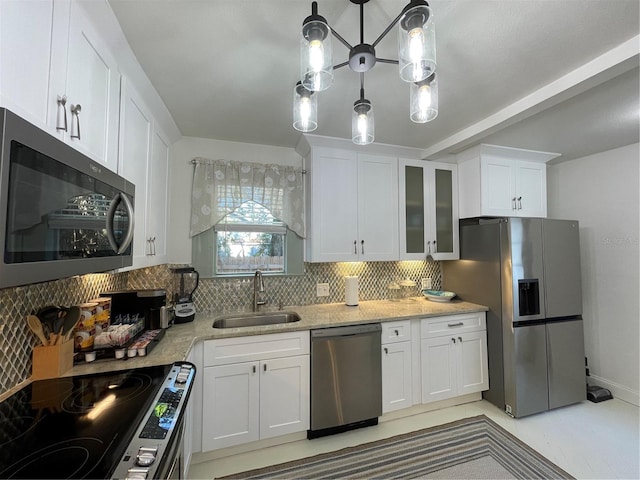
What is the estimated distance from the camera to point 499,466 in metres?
1.89

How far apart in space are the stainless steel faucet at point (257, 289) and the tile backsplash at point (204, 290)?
10cm

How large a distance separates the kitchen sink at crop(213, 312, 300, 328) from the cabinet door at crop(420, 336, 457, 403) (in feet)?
3.93

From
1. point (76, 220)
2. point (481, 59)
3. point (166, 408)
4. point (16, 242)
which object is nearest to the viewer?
point (16, 242)

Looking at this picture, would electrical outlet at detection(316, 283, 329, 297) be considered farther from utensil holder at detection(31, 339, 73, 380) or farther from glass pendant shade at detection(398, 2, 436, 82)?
glass pendant shade at detection(398, 2, 436, 82)

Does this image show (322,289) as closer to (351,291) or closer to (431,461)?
(351,291)

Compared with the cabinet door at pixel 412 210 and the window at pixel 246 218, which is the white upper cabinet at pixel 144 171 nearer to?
the window at pixel 246 218

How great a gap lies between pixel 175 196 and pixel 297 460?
2336 mm

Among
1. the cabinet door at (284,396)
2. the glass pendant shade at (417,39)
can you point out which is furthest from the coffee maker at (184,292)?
the glass pendant shade at (417,39)

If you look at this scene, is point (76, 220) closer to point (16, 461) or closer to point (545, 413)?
point (16, 461)

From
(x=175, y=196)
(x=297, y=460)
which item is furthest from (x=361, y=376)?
(x=175, y=196)

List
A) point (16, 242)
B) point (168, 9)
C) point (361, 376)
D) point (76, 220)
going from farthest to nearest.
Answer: point (361, 376) → point (168, 9) → point (76, 220) → point (16, 242)

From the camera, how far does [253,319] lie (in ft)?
8.21

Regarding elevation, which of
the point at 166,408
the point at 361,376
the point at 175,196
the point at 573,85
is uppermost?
the point at 573,85

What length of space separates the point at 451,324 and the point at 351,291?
3.14ft
